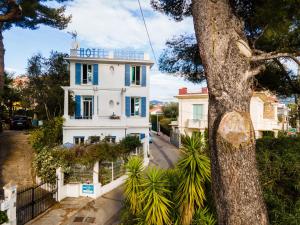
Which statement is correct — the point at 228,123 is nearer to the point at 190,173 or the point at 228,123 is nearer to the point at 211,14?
the point at 211,14

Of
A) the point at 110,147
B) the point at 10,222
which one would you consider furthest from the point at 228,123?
the point at 110,147

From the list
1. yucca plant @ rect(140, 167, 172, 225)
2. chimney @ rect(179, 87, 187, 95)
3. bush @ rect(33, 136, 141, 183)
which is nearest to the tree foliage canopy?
yucca plant @ rect(140, 167, 172, 225)

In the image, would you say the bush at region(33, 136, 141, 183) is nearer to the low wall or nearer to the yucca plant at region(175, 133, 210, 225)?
the low wall

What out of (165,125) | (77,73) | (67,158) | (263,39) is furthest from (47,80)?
(165,125)

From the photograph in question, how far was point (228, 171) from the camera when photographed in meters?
3.96

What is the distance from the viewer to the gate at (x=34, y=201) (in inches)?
458

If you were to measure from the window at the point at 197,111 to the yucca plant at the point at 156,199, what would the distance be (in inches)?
1047

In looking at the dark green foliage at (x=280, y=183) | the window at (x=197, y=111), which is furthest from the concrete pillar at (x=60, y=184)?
the window at (x=197, y=111)

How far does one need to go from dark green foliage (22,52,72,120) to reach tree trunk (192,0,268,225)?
23447 millimetres

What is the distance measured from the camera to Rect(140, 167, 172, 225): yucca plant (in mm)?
6734

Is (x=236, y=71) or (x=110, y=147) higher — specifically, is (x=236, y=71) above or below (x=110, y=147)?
above

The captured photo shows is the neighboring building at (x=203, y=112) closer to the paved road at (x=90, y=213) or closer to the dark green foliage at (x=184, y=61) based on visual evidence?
the paved road at (x=90, y=213)

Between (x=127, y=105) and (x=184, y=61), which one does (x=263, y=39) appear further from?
(x=127, y=105)

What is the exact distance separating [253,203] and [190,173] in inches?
102
